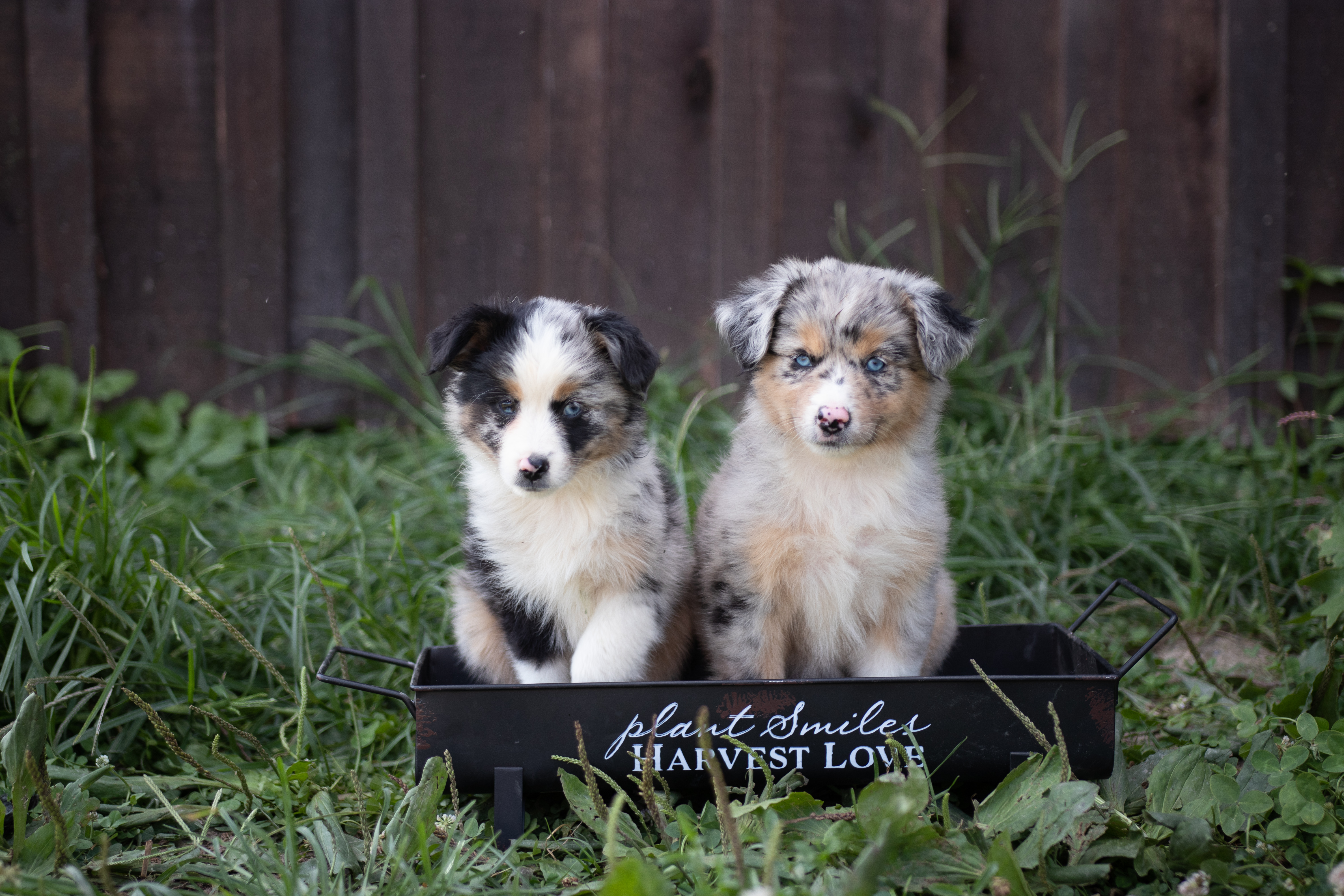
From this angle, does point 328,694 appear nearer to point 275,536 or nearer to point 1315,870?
point 275,536

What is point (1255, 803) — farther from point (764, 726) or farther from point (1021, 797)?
point (764, 726)

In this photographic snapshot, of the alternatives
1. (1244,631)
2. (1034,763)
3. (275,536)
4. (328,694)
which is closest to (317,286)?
(275,536)

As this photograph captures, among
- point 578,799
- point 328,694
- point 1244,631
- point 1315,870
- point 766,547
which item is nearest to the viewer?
point 1315,870

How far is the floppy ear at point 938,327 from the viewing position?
2482mm

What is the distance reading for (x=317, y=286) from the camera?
15.8 ft

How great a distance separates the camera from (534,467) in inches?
89.1

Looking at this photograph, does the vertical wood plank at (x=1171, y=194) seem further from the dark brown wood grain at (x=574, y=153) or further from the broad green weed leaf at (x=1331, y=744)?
the broad green weed leaf at (x=1331, y=744)

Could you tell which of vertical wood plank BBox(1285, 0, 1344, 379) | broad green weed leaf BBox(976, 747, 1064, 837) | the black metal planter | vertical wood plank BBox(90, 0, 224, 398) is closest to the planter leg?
the black metal planter

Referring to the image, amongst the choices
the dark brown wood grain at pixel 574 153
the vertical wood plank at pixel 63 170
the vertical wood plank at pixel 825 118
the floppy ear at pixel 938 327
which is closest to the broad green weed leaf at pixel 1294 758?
the floppy ear at pixel 938 327

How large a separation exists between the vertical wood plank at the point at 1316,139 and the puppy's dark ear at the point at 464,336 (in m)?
4.20

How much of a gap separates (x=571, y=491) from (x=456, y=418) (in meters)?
0.39

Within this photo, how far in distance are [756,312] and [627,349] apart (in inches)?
15.8

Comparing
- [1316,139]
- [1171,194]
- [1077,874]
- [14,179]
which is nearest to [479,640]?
[1077,874]

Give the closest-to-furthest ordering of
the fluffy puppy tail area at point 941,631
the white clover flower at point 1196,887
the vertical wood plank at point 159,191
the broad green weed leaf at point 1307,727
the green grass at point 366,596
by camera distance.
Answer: the white clover flower at point 1196,887 → the green grass at point 366,596 → the broad green weed leaf at point 1307,727 → the fluffy puppy tail area at point 941,631 → the vertical wood plank at point 159,191
